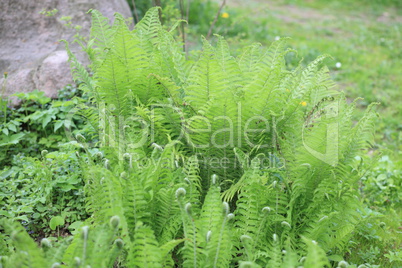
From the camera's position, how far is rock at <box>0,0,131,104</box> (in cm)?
380

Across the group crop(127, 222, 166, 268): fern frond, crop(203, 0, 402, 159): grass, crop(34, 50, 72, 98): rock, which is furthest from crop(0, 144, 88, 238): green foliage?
crop(203, 0, 402, 159): grass

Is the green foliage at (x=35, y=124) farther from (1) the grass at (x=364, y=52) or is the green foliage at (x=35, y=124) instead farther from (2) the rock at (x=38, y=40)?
(1) the grass at (x=364, y=52)

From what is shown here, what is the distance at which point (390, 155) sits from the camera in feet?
13.8

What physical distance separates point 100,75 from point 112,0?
2371 mm

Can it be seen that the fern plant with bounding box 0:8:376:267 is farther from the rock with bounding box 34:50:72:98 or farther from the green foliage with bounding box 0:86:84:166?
the rock with bounding box 34:50:72:98

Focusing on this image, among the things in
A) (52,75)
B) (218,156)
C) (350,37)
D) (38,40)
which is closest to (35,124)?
(52,75)

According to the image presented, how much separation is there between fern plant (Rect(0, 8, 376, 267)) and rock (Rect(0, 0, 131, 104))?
117cm

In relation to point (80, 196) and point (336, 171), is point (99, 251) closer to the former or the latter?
point (80, 196)

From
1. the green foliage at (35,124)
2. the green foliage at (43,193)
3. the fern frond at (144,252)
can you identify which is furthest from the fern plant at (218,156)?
the green foliage at (35,124)

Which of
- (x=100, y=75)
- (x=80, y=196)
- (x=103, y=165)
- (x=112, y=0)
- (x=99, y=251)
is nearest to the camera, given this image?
(x=99, y=251)

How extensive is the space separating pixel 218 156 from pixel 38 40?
2.82 metres

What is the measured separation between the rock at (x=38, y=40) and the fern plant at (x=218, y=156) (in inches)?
46.2

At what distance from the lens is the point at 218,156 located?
2627mm

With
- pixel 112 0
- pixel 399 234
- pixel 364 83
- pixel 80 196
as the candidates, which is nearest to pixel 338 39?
pixel 364 83
